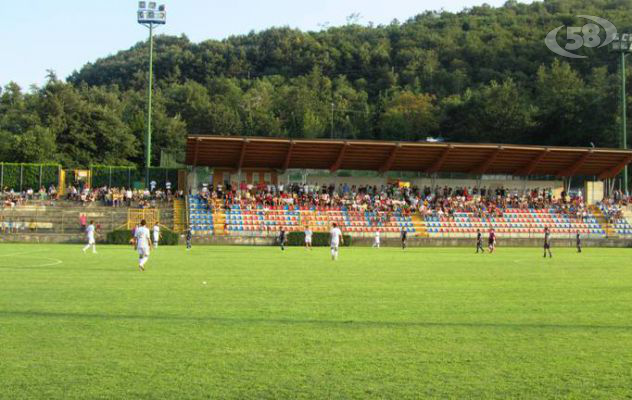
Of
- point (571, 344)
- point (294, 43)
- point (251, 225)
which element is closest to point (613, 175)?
point (251, 225)

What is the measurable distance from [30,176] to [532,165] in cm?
4271

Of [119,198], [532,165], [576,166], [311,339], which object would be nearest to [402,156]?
[532,165]

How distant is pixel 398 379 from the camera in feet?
25.6

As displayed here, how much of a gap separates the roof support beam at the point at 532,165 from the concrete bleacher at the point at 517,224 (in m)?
4.44

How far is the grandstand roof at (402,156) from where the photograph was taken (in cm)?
5191

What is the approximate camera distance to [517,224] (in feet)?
172

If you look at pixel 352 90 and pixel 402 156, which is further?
pixel 352 90

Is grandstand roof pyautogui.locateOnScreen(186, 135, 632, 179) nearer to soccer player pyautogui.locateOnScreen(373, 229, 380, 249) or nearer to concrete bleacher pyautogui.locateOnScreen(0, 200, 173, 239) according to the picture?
concrete bleacher pyautogui.locateOnScreen(0, 200, 173, 239)

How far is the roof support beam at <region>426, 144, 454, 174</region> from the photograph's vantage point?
177 ft

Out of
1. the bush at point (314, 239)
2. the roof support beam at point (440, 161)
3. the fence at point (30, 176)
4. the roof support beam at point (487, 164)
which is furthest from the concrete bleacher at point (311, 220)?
the fence at point (30, 176)

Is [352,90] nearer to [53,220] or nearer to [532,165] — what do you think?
[532,165]

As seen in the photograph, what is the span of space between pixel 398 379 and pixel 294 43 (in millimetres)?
126993

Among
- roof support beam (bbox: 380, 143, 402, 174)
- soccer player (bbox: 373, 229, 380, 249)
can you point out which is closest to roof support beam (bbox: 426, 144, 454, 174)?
roof support beam (bbox: 380, 143, 402, 174)

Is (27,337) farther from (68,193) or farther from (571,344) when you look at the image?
(68,193)
